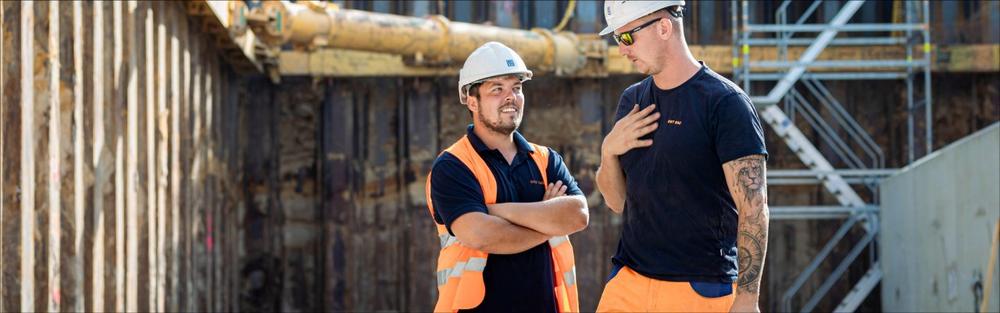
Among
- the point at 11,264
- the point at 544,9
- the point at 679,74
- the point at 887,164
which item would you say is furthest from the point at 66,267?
the point at 887,164

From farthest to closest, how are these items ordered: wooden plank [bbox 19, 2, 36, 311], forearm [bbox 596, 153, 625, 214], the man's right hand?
1. wooden plank [bbox 19, 2, 36, 311]
2. forearm [bbox 596, 153, 625, 214]
3. the man's right hand

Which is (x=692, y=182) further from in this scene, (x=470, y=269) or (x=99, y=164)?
(x=99, y=164)

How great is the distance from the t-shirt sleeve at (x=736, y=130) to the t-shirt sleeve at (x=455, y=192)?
4.72ft

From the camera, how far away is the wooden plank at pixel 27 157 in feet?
26.4

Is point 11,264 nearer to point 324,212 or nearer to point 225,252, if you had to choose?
point 225,252

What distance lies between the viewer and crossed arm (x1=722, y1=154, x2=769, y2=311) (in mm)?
5352

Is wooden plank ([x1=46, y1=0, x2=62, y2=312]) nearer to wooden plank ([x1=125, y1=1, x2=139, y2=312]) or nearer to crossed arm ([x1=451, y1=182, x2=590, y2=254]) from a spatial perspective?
wooden plank ([x1=125, y1=1, x2=139, y2=312])

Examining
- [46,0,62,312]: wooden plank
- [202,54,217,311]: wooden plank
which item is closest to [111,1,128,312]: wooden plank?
[46,0,62,312]: wooden plank

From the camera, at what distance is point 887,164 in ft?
59.3

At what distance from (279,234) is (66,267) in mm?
8285

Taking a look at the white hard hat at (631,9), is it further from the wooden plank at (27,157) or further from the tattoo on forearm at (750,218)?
the wooden plank at (27,157)

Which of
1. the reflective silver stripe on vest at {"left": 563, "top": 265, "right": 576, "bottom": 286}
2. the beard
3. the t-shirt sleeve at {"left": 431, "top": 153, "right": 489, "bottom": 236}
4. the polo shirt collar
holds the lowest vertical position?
the reflective silver stripe on vest at {"left": 563, "top": 265, "right": 576, "bottom": 286}

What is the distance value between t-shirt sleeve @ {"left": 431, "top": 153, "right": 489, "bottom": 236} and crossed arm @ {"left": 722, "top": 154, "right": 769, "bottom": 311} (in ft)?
4.91

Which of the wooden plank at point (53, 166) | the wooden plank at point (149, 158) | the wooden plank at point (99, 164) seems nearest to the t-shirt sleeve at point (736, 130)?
the wooden plank at point (53, 166)
